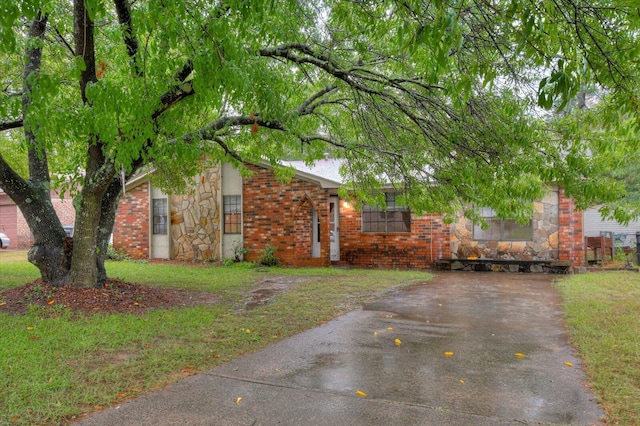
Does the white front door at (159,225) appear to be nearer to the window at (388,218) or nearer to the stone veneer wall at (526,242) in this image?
the window at (388,218)

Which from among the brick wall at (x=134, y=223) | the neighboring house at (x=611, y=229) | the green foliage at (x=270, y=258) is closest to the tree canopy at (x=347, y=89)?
the green foliage at (x=270, y=258)

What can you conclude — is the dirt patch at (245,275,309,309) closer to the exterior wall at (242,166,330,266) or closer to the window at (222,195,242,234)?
the exterior wall at (242,166,330,266)

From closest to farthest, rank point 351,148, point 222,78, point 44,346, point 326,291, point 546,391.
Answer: point 546,391
point 222,78
point 44,346
point 351,148
point 326,291

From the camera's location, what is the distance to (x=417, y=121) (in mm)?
7133

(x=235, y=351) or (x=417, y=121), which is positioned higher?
(x=417, y=121)

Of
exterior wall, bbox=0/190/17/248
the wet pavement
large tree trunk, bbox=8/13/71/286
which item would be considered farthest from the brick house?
exterior wall, bbox=0/190/17/248

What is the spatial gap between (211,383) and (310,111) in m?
5.86

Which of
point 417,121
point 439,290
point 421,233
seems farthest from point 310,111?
point 421,233

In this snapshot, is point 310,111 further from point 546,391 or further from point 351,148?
point 546,391

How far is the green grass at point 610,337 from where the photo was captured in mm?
3969

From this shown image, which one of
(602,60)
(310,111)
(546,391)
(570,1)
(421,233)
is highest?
(310,111)

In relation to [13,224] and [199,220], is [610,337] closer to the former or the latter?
[199,220]

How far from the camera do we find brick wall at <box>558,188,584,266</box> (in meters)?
14.0

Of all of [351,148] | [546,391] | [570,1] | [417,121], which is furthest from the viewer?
[351,148]
